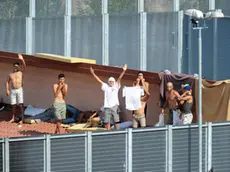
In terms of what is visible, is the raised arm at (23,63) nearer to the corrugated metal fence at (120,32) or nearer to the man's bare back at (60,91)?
the corrugated metal fence at (120,32)

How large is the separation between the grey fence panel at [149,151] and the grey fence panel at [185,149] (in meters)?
0.30

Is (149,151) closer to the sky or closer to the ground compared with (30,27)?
closer to the ground

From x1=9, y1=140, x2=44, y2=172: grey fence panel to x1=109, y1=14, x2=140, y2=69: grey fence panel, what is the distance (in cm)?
893

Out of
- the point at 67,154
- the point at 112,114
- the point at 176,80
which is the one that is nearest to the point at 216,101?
the point at 176,80

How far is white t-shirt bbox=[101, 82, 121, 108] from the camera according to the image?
26703mm

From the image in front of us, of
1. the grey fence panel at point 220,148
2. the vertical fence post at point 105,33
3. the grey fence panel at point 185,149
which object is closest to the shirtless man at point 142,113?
the grey fence panel at point 185,149

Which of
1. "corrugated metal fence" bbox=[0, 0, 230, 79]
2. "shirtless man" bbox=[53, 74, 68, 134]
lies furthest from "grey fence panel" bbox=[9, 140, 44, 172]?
"corrugated metal fence" bbox=[0, 0, 230, 79]

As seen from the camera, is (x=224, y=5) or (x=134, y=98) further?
(x=224, y=5)

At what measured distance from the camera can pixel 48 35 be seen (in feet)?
107

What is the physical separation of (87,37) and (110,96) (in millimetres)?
5520

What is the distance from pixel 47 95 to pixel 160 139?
7661 millimetres

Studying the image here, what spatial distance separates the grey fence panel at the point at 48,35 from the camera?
32.2 meters

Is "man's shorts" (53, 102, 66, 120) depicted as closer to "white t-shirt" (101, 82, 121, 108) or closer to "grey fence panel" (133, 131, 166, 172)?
"white t-shirt" (101, 82, 121, 108)

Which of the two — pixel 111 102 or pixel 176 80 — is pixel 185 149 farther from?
pixel 176 80
